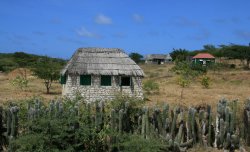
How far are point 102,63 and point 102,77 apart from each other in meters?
0.82

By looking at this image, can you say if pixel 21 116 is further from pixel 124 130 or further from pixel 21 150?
pixel 124 130

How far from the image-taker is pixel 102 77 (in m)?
23.7

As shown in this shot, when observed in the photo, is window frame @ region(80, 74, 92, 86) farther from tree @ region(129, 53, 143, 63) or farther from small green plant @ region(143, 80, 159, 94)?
tree @ region(129, 53, 143, 63)

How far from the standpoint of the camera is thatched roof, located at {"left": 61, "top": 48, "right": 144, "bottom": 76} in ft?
77.0

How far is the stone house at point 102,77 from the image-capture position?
23484 millimetres

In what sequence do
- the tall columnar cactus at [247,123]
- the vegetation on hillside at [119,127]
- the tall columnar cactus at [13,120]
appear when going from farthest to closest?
the tall columnar cactus at [247,123] → the tall columnar cactus at [13,120] → the vegetation on hillside at [119,127]

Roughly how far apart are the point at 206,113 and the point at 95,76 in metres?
12.1

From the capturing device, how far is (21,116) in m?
11.9

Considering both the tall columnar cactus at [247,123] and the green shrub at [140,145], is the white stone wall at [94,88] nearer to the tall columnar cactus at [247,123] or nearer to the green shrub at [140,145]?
the tall columnar cactus at [247,123]

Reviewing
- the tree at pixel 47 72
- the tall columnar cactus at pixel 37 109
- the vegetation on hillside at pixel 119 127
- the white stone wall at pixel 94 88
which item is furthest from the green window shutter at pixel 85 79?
the tall columnar cactus at pixel 37 109

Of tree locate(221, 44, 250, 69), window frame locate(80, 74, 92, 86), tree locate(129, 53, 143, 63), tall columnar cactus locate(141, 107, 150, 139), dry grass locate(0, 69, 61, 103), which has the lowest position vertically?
tall columnar cactus locate(141, 107, 150, 139)

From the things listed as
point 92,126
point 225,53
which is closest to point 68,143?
point 92,126

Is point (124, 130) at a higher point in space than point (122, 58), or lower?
lower

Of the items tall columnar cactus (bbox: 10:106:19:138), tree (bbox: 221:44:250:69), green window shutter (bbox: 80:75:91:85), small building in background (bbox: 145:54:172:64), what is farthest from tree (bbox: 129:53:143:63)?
tall columnar cactus (bbox: 10:106:19:138)
